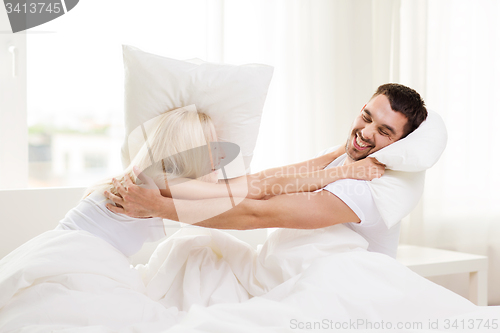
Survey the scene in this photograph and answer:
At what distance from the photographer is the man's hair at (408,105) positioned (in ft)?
4.67

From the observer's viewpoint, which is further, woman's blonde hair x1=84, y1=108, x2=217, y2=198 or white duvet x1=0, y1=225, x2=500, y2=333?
woman's blonde hair x1=84, y1=108, x2=217, y2=198

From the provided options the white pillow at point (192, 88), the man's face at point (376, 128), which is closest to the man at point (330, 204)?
the man's face at point (376, 128)

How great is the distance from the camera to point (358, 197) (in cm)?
130

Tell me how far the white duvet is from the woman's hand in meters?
0.20

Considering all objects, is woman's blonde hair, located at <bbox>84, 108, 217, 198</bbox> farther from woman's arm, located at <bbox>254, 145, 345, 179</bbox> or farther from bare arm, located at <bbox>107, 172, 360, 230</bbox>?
woman's arm, located at <bbox>254, 145, 345, 179</bbox>

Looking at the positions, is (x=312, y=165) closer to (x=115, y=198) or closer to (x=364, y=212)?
(x=364, y=212)

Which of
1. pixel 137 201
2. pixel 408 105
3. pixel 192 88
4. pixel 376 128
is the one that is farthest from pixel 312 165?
pixel 137 201

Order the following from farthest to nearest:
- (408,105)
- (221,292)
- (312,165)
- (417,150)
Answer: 1. (312,165)
2. (408,105)
3. (417,150)
4. (221,292)

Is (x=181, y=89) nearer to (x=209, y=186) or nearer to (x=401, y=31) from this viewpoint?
(x=209, y=186)

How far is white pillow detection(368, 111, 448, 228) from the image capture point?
50.6 inches

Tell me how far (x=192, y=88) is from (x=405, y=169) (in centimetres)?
69

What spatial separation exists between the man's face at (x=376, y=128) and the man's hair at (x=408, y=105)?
14mm

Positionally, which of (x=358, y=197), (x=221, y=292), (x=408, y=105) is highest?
(x=408, y=105)

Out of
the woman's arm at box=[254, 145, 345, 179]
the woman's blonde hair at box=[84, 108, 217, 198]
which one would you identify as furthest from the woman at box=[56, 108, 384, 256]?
the woman's arm at box=[254, 145, 345, 179]
